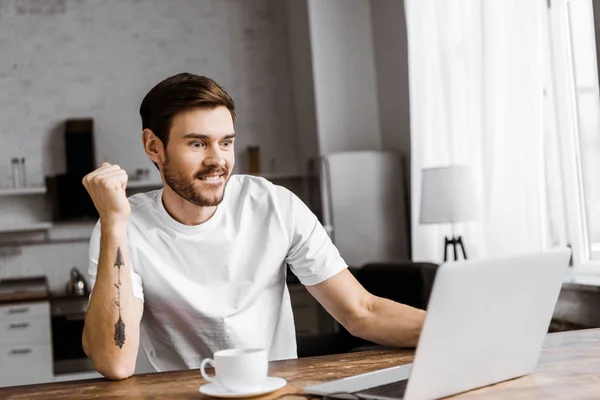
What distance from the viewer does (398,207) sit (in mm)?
5453

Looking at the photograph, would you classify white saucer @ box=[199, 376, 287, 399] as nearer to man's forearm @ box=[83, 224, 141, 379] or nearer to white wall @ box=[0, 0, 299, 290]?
man's forearm @ box=[83, 224, 141, 379]

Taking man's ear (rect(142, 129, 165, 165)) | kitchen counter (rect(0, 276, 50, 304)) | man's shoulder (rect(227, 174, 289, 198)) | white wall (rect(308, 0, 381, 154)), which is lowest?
kitchen counter (rect(0, 276, 50, 304))

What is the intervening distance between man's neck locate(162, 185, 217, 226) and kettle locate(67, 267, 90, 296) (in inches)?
141

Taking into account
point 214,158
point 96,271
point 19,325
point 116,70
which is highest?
point 116,70

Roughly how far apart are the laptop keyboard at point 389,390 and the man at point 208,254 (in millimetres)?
512

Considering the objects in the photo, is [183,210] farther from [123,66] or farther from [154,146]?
[123,66]

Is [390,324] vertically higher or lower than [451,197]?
lower

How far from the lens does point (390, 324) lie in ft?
6.39

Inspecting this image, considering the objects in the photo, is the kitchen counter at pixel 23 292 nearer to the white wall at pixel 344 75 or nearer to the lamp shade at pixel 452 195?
the white wall at pixel 344 75

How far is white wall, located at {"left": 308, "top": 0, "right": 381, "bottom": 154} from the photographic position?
590cm

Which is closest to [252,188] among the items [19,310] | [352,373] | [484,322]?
[352,373]

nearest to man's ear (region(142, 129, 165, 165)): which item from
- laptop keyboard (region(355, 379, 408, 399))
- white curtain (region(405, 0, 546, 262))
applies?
laptop keyboard (region(355, 379, 408, 399))

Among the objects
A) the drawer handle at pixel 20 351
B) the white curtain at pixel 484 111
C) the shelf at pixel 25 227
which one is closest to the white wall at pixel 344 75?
the white curtain at pixel 484 111

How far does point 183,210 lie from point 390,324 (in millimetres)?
609
